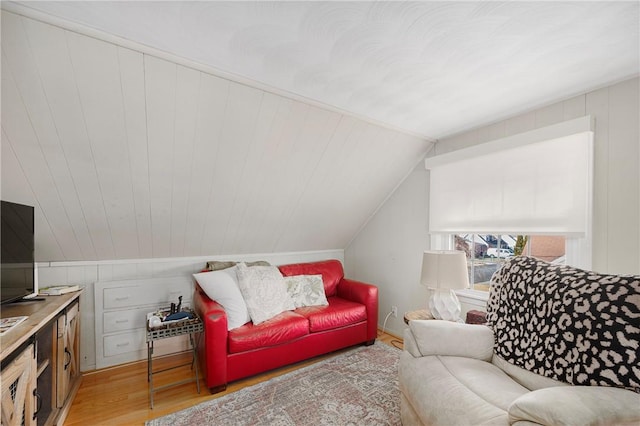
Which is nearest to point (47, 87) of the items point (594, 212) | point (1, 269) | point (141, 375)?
point (1, 269)

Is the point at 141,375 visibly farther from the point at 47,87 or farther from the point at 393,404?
the point at 47,87

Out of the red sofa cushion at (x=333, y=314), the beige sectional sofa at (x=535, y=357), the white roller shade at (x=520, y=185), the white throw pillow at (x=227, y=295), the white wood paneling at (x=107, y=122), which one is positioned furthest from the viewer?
the red sofa cushion at (x=333, y=314)

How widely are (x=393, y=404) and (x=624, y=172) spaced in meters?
2.25


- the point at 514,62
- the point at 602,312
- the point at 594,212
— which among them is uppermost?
the point at 514,62

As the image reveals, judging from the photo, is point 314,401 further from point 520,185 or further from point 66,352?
point 520,185

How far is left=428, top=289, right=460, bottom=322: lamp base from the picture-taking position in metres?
2.24

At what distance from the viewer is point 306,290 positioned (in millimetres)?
3115

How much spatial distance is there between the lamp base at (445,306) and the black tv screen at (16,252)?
2812mm

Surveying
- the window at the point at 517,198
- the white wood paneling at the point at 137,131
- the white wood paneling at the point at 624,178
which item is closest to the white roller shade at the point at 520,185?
the window at the point at 517,198

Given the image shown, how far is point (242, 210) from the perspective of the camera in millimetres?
2812

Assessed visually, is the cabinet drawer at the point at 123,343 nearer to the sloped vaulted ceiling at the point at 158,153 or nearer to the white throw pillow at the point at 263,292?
the sloped vaulted ceiling at the point at 158,153

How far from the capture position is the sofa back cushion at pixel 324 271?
332cm

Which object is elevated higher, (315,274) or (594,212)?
(594,212)

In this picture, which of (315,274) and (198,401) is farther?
(315,274)
